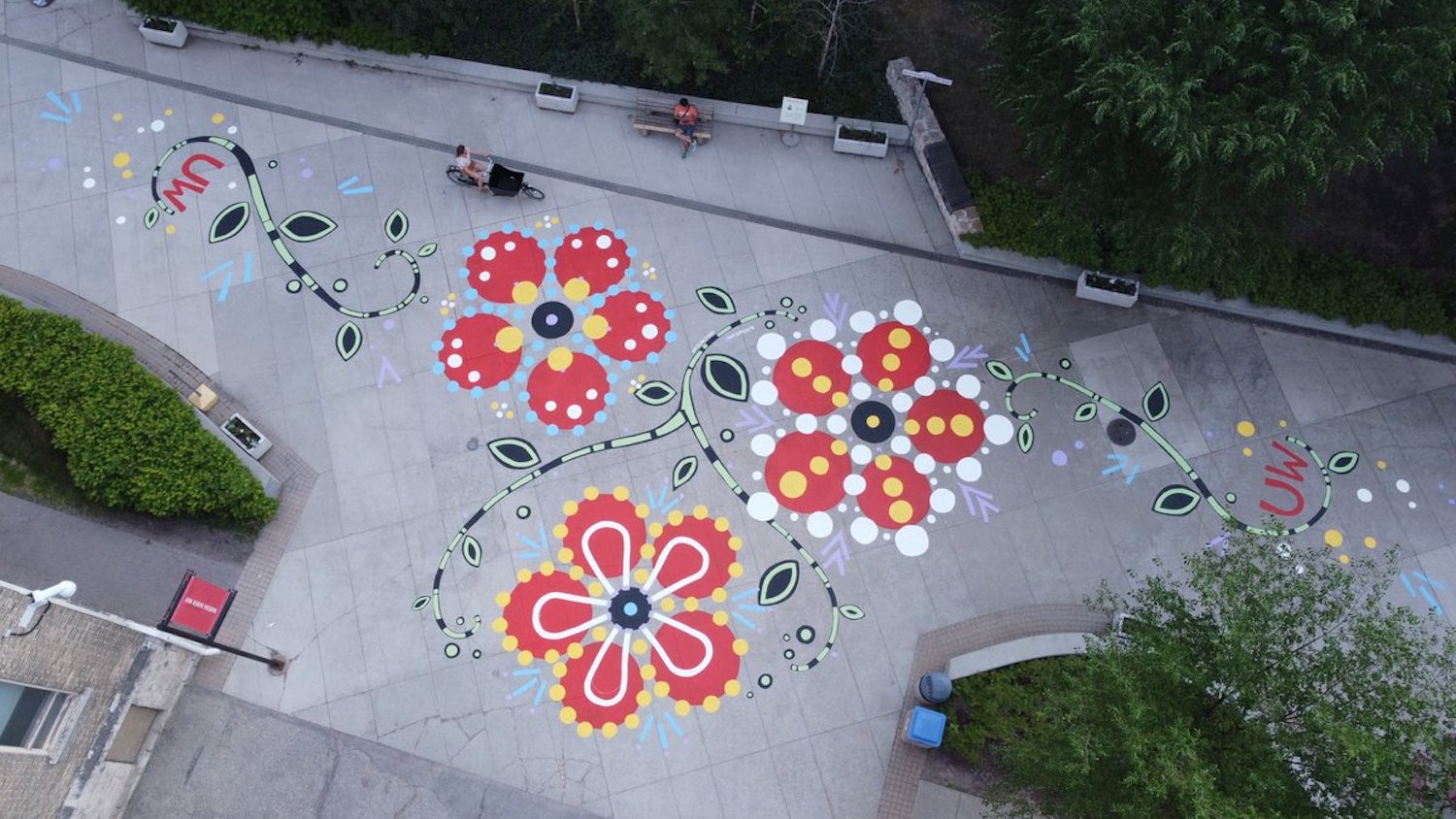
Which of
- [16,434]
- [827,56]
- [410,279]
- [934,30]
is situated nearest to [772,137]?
[827,56]

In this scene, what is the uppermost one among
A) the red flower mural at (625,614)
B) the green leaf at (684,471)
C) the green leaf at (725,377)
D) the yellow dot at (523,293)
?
the yellow dot at (523,293)

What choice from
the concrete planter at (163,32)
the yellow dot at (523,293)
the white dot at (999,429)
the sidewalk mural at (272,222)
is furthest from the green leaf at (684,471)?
the concrete planter at (163,32)

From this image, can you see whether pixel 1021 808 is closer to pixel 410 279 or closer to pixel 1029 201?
pixel 1029 201

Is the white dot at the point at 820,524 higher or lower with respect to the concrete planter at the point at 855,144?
lower

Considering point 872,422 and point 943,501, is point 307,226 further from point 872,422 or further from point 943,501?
point 943,501

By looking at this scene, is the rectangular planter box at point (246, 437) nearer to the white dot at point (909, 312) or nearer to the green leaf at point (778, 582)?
the green leaf at point (778, 582)

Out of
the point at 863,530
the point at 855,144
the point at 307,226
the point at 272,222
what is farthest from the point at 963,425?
the point at 272,222

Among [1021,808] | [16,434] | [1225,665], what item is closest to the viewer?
[1225,665]
